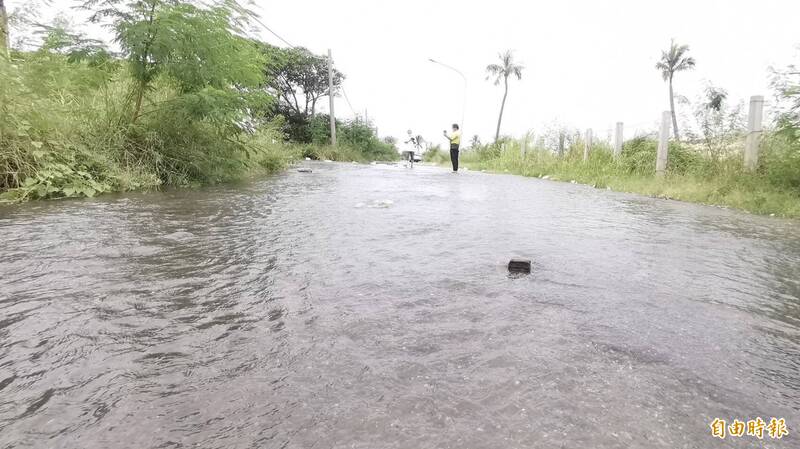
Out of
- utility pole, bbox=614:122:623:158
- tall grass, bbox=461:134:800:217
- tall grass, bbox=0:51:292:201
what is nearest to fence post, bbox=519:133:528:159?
tall grass, bbox=461:134:800:217

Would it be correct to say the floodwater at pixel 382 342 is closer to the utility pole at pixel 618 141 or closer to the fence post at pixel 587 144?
the utility pole at pixel 618 141

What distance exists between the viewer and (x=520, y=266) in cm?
266

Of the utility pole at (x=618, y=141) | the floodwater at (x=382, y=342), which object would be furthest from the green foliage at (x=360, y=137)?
the floodwater at (x=382, y=342)

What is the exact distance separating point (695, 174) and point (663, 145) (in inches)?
53.5

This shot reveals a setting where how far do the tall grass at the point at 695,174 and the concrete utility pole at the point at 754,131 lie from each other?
117 mm

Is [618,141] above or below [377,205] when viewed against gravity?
above

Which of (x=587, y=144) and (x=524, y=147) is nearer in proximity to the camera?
(x=587, y=144)

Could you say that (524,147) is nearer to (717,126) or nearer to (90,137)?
(717,126)

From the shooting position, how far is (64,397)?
1276mm

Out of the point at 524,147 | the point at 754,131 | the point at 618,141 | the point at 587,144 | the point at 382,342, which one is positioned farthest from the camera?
the point at 524,147

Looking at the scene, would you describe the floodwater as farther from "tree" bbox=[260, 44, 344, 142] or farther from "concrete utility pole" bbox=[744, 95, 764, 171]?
"tree" bbox=[260, 44, 344, 142]

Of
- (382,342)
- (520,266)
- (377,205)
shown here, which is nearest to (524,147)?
(377,205)

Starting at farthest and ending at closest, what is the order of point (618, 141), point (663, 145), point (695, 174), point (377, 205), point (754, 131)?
1. point (618, 141)
2. point (663, 145)
3. point (695, 174)
4. point (754, 131)
5. point (377, 205)

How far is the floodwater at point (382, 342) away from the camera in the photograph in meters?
1.20
